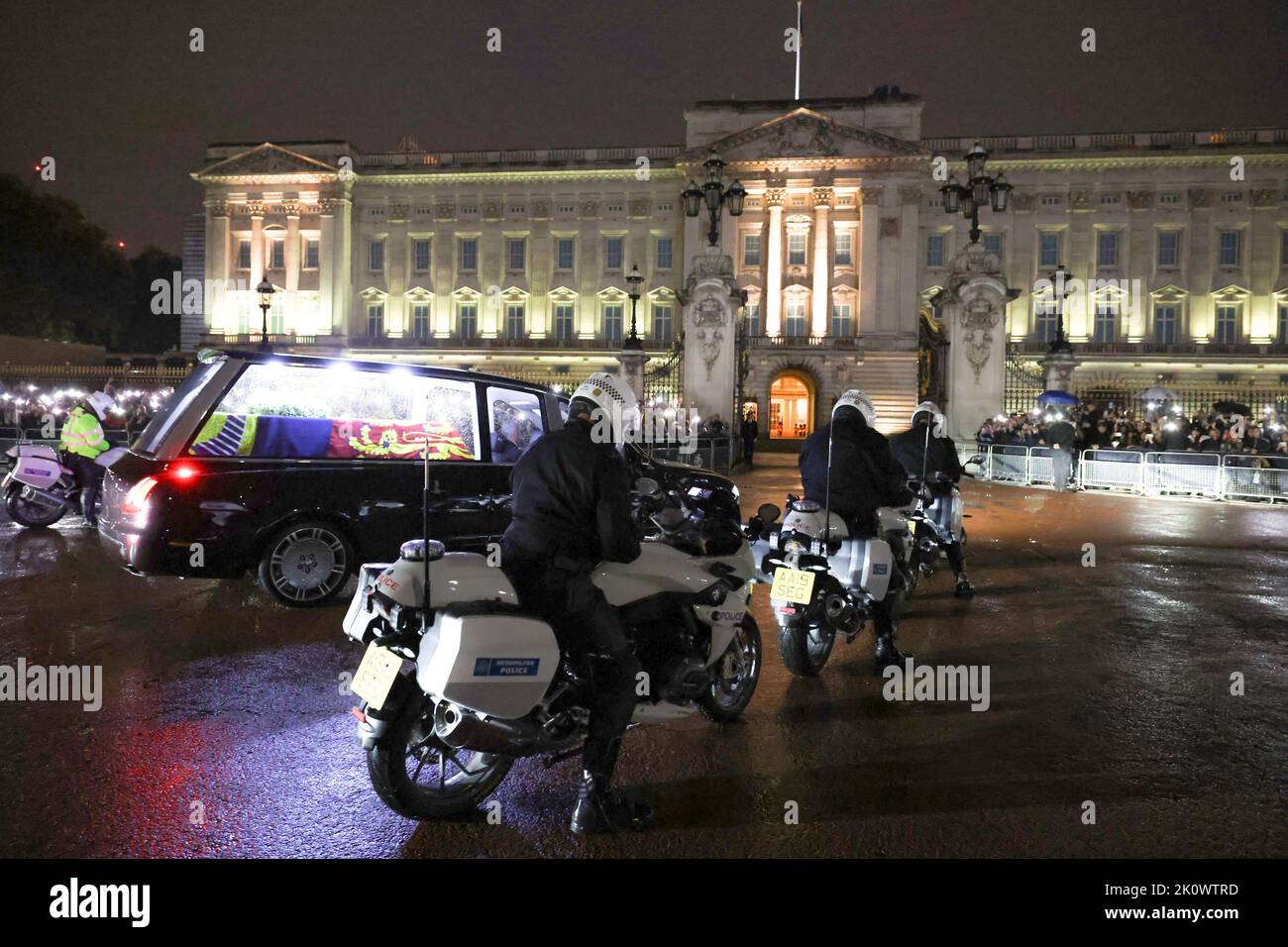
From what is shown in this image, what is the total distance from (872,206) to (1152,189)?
640 inches

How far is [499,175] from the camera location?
6062 cm

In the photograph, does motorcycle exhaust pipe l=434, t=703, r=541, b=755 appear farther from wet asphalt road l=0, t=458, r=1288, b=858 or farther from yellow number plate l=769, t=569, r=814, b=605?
yellow number plate l=769, t=569, r=814, b=605

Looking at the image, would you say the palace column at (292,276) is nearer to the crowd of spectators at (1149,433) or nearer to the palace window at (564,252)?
the palace window at (564,252)

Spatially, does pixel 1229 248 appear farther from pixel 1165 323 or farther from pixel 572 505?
pixel 572 505

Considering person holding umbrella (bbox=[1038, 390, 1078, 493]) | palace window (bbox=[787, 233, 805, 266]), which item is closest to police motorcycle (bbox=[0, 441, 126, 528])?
person holding umbrella (bbox=[1038, 390, 1078, 493])

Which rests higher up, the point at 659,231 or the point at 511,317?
the point at 659,231

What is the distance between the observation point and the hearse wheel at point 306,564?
7.77 meters

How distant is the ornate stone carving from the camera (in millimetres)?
55250

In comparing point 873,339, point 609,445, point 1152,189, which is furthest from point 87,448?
point 1152,189

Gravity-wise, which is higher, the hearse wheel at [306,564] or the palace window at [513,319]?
the palace window at [513,319]

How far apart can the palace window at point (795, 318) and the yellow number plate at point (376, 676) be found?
5314 centimetres

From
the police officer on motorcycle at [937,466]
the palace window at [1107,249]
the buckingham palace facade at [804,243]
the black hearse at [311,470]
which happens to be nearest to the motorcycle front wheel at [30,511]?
the black hearse at [311,470]
